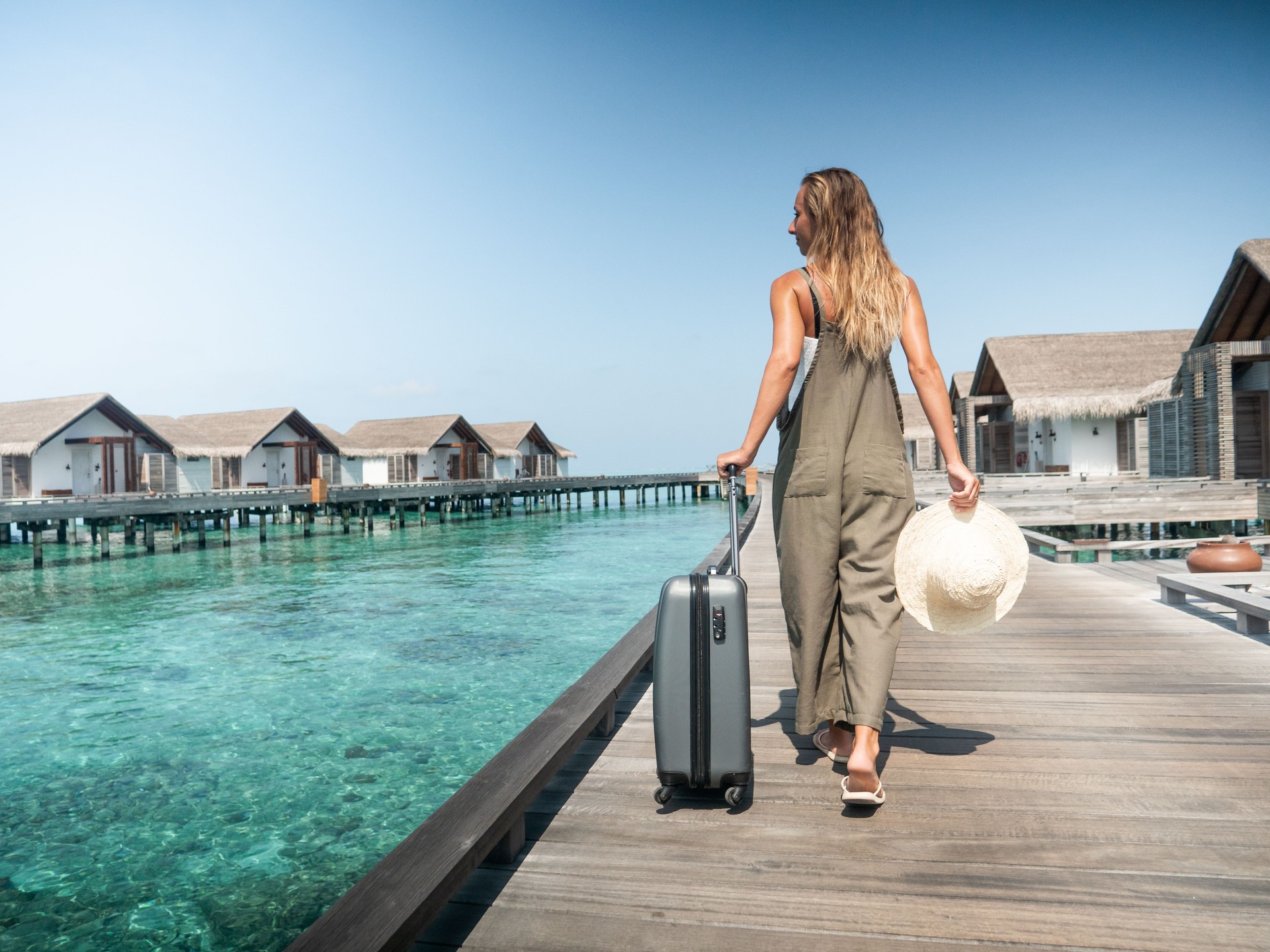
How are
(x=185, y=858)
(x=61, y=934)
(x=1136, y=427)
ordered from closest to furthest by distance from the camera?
(x=61, y=934)
(x=185, y=858)
(x=1136, y=427)

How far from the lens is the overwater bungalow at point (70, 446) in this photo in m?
25.8

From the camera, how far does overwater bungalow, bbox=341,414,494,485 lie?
4084 centimetres

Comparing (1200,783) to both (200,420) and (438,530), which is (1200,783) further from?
(200,420)

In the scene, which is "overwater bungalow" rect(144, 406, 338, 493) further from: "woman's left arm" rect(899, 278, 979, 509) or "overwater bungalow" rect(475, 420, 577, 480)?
"woman's left arm" rect(899, 278, 979, 509)

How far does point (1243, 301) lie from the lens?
1609cm

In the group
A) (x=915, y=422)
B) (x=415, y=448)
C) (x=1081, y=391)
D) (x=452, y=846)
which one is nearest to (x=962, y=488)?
(x=452, y=846)

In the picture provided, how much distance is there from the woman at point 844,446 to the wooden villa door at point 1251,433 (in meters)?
18.3

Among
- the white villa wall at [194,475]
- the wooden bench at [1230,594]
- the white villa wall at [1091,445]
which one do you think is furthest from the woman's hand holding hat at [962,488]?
the white villa wall at [194,475]

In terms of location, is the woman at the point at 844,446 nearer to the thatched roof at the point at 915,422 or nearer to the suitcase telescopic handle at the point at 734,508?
the suitcase telescopic handle at the point at 734,508

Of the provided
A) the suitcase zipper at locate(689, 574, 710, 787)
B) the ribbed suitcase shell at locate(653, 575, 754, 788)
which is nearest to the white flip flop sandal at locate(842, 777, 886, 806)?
the ribbed suitcase shell at locate(653, 575, 754, 788)

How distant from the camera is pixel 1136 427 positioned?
2278cm

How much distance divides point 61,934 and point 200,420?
38.1 meters

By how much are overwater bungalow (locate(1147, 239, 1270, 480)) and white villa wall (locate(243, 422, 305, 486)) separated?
3185 centimetres

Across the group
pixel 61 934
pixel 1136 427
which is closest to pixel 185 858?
pixel 61 934
